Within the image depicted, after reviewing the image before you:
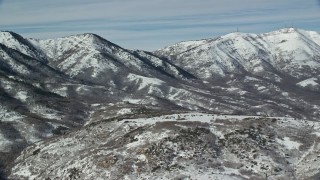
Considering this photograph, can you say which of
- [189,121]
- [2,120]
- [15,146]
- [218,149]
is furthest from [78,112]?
[218,149]

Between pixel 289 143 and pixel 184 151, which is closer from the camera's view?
pixel 184 151

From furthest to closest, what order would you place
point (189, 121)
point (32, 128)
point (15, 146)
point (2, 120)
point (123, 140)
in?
point (2, 120)
point (32, 128)
point (15, 146)
point (189, 121)
point (123, 140)

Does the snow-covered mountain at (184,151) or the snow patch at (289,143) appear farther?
the snow patch at (289,143)

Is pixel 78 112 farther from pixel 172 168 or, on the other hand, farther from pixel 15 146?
pixel 172 168

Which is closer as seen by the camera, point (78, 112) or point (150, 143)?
point (150, 143)

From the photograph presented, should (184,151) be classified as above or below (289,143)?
above

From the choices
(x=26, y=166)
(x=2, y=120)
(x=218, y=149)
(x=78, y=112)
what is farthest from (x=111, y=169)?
(x=78, y=112)

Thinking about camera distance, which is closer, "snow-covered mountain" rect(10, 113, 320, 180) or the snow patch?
"snow-covered mountain" rect(10, 113, 320, 180)

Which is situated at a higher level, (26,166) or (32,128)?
(26,166)

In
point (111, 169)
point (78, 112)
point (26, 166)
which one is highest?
point (111, 169)

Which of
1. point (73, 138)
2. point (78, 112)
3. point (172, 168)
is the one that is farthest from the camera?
point (78, 112)
